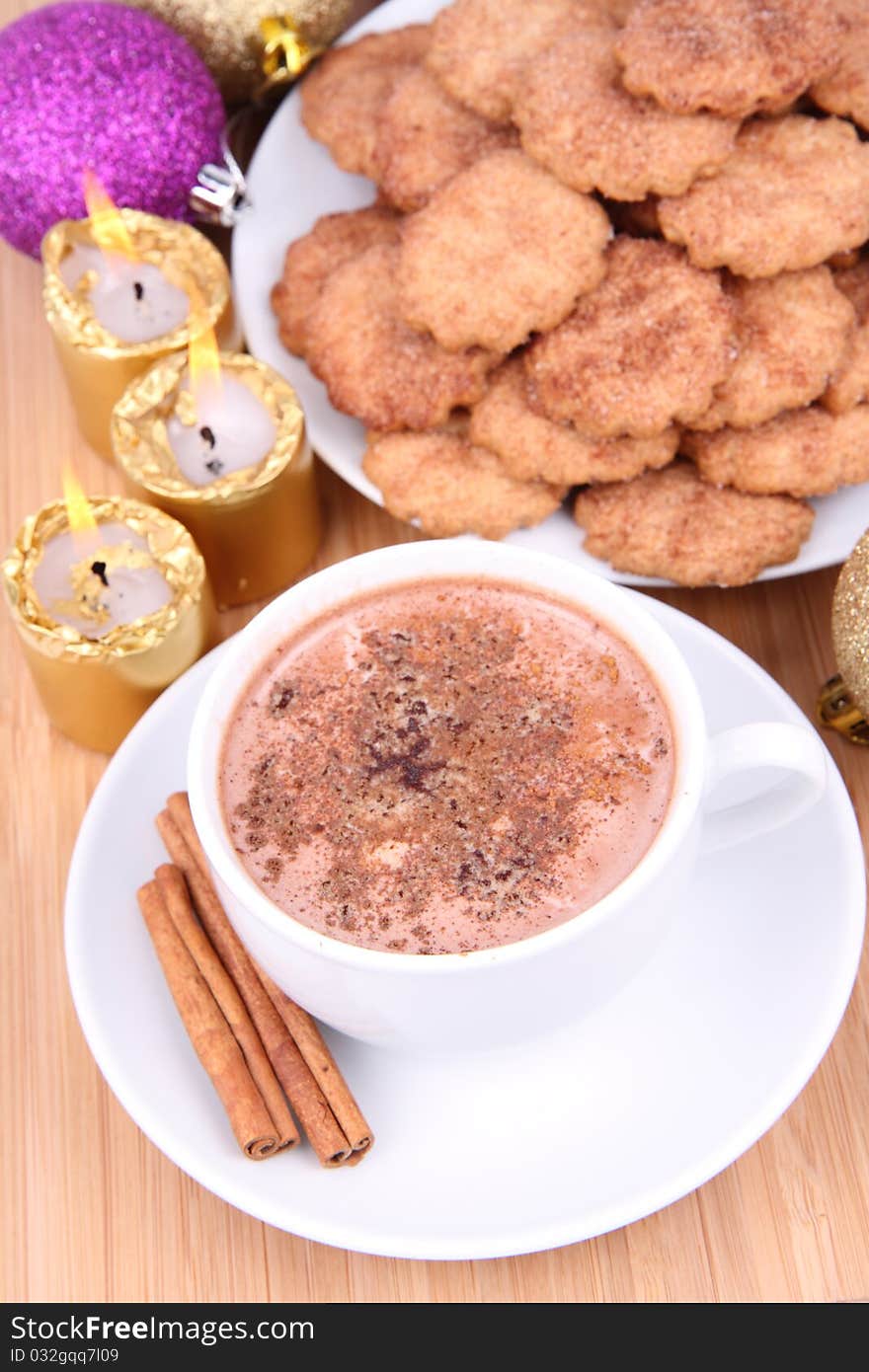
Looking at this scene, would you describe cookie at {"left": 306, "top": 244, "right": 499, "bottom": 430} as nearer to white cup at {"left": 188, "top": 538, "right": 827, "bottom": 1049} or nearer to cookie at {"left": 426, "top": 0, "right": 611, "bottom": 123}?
cookie at {"left": 426, "top": 0, "right": 611, "bottom": 123}

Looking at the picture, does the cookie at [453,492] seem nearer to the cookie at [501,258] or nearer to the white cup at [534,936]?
the cookie at [501,258]

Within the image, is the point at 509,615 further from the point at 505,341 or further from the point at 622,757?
the point at 505,341

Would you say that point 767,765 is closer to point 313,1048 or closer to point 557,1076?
point 557,1076

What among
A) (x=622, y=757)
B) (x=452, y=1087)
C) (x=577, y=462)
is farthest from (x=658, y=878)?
(x=577, y=462)

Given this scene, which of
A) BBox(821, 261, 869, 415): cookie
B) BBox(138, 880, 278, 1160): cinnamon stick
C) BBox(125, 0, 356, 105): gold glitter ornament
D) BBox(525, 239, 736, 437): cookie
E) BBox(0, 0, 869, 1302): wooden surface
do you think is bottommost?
BBox(0, 0, 869, 1302): wooden surface

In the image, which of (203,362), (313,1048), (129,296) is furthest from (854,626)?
(129,296)

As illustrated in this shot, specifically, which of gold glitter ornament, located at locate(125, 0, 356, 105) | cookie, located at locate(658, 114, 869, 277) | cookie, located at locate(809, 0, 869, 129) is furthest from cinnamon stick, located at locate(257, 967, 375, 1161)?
gold glitter ornament, located at locate(125, 0, 356, 105)
